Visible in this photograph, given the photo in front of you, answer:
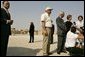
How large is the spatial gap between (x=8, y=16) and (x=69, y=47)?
9.29ft

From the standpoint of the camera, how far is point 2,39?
8.94 meters

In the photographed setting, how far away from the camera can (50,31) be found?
10.6 meters

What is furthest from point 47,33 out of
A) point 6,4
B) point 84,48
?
point 6,4

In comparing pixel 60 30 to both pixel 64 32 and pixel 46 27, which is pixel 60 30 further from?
pixel 46 27

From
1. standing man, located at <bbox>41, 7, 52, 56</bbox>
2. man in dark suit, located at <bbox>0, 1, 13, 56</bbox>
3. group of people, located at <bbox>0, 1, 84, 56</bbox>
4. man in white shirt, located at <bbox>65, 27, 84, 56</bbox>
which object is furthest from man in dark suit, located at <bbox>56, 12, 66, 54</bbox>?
man in dark suit, located at <bbox>0, 1, 13, 56</bbox>

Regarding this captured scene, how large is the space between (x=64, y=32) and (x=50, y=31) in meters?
1.17

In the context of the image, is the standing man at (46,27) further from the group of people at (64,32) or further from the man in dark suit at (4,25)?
the man in dark suit at (4,25)

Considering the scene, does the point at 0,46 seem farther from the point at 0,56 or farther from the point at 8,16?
the point at 8,16

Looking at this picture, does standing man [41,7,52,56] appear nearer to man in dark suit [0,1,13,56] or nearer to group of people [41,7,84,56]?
group of people [41,7,84,56]

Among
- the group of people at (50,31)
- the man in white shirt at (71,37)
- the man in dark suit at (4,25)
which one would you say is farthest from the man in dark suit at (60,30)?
the man in dark suit at (4,25)

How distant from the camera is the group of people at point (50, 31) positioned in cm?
901

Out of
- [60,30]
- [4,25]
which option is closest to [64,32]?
[60,30]

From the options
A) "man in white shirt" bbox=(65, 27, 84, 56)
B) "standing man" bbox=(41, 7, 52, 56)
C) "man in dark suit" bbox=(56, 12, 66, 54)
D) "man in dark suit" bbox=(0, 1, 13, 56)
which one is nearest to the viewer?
"man in dark suit" bbox=(0, 1, 13, 56)

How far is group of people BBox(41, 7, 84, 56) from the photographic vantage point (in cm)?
1049
